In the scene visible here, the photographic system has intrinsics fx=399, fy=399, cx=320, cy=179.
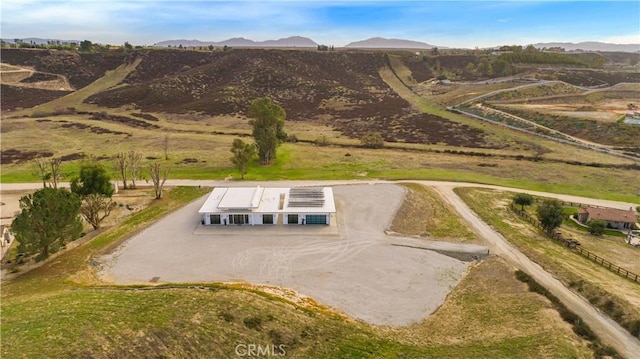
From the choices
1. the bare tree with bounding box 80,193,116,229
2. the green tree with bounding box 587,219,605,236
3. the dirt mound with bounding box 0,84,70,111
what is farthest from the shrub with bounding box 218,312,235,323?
the dirt mound with bounding box 0,84,70,111

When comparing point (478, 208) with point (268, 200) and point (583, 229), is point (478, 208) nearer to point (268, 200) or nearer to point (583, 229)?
point (583, 229)

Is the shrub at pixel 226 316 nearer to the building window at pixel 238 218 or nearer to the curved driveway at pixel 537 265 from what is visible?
the building window at pixel 238 218

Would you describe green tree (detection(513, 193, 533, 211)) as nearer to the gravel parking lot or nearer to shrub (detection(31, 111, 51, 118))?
the gravel parking lot

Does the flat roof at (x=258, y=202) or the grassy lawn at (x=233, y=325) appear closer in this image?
the grassy lawn at (x=233, y=325)

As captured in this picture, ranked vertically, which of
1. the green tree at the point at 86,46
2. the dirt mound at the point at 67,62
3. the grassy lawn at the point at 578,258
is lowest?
the grassy lawn at the point at 578,258

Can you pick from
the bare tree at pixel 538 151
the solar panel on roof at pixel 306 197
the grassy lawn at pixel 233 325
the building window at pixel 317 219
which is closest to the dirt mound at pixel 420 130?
the bare tree at pixel 538 151

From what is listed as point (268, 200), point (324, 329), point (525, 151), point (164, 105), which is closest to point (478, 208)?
point (268, 200)
